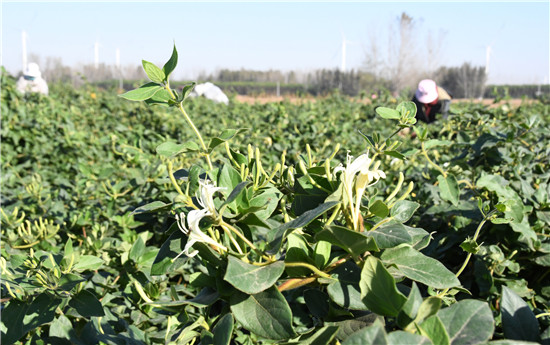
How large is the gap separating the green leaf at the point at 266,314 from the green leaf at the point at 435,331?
0.17m

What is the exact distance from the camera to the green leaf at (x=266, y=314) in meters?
0.64

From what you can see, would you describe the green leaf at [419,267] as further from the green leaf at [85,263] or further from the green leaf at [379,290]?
the green leaf at [85,263]

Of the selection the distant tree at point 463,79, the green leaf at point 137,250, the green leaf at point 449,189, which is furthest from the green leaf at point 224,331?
the distant tree at point 463,79

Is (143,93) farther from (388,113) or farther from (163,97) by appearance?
(388,113)

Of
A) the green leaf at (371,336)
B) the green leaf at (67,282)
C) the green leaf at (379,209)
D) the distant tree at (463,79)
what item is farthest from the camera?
the distant tree at (463,79)

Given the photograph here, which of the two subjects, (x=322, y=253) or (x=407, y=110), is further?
(x=407, y=110)

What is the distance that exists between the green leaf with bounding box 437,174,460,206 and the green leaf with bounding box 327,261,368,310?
0.82m

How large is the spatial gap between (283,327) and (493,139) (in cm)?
142

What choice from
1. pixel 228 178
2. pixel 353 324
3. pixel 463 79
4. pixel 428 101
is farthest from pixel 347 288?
pixel 463 79

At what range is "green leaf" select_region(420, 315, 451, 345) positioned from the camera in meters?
0.54

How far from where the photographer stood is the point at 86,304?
3.63ft

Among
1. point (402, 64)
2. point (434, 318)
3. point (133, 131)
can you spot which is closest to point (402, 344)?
point (434, 318)

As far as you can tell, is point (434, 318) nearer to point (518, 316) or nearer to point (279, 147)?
point (518, 316)

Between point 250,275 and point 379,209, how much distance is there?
240 mm
